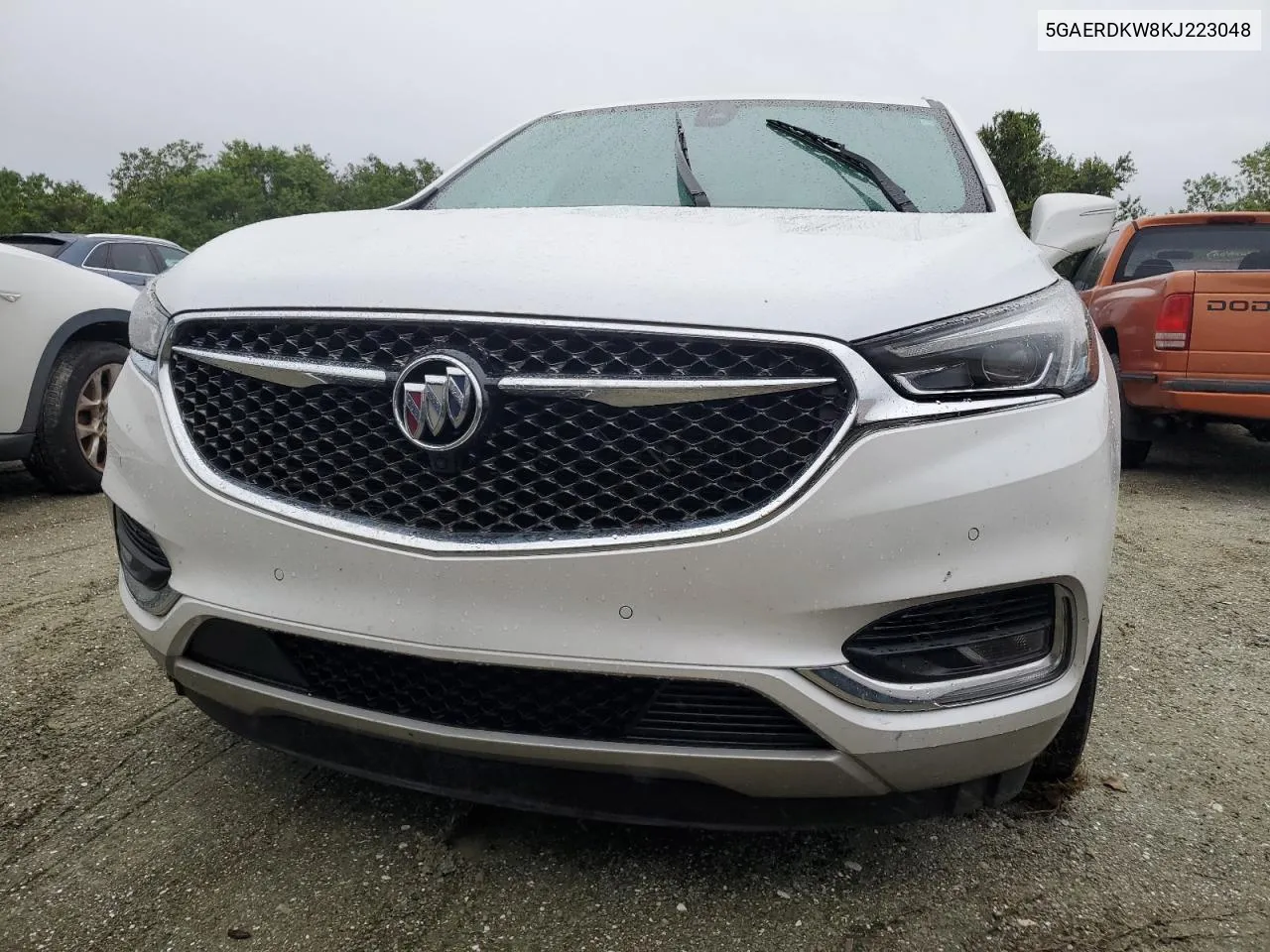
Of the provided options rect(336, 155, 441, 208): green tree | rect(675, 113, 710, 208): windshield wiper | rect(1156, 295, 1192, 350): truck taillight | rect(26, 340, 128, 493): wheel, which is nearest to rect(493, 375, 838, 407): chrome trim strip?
rect(675, 113, 710, 208): windshield wiper

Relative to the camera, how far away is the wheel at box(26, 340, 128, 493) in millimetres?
4566

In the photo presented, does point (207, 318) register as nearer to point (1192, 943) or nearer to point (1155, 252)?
point (1192, 943)

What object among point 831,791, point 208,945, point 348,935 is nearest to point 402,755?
point 348,935

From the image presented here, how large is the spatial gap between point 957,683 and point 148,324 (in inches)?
64.7

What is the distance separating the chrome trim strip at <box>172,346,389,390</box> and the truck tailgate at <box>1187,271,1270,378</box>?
16.1 feet

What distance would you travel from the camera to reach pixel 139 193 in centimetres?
6381

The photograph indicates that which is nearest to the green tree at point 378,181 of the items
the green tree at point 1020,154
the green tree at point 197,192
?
the green tree at point 197,192

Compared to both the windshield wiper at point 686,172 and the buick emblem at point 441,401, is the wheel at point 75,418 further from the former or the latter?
the buick emblem at point 441,401

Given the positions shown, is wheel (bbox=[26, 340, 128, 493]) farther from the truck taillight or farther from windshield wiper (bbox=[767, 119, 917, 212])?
the truck taillight

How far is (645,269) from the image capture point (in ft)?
5.24

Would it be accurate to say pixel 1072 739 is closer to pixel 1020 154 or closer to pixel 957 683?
pixel 957 683

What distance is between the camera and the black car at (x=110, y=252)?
29.5ft

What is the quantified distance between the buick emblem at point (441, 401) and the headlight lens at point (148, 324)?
2.03ft

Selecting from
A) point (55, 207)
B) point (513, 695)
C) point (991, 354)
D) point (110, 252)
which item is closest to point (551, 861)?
point (513, 695)
